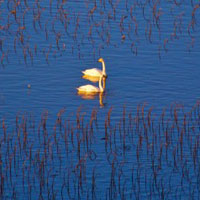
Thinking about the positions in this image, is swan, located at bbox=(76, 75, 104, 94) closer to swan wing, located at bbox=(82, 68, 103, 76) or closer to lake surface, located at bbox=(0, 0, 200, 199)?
lake surface, located at bbox=(0, 0, 200, 199)

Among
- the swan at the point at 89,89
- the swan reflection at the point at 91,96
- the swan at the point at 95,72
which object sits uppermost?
the swan at the point at 95,72

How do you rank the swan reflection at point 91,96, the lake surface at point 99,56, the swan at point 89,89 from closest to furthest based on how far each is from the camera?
the lake surface at point 99,56
the swan reflection at point 91,96
the swan at point 89,89

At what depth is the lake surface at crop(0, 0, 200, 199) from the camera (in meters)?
25.7

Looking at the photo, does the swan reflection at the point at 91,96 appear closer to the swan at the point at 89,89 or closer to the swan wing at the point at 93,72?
the swan at the point at 89,89

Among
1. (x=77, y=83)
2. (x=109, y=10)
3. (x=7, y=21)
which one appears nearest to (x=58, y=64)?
(x=77, y=83)

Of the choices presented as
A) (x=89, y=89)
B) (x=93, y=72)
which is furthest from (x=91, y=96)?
(x=93, y=72)

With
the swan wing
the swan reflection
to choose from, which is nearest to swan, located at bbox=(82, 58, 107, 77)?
the swan wing

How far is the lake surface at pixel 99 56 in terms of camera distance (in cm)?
2573

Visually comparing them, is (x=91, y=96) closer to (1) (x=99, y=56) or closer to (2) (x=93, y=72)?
(2) (x=93, y=72)

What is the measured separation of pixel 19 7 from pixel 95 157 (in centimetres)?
1802

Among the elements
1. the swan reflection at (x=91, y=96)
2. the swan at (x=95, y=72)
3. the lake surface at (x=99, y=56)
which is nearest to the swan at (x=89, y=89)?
the swan reflection at (x=91, y=96)

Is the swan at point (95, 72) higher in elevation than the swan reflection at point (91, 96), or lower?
higher

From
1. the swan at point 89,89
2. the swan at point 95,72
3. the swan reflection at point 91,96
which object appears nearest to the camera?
the swan reflection at point 91,96

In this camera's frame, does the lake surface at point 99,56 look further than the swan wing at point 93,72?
No
